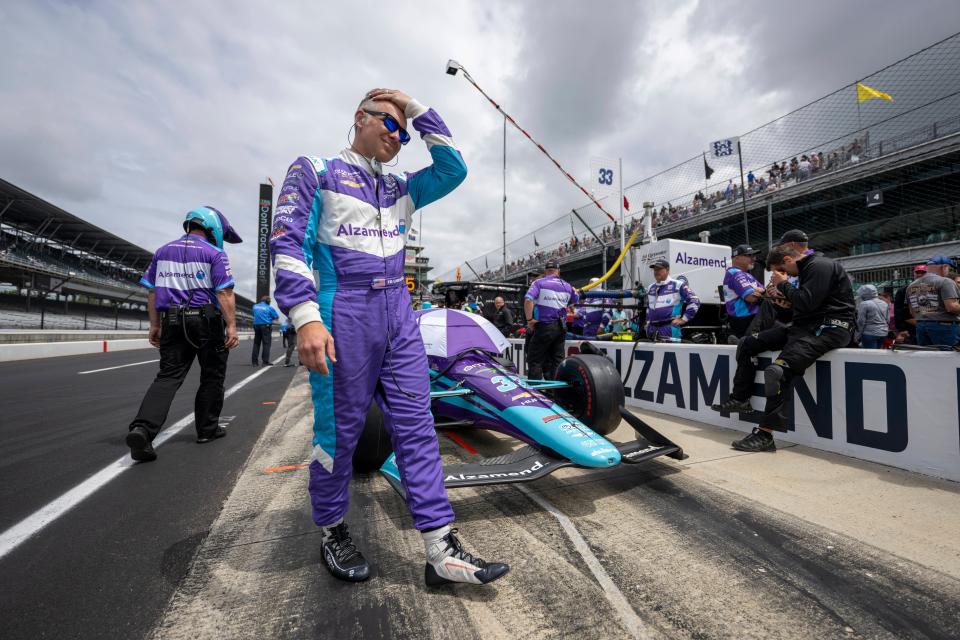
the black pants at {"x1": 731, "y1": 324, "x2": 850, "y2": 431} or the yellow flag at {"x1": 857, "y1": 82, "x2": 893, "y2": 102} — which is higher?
the yellow flag at {"x1": 857, "y1": 82, "x2": 893, "y2": 102}

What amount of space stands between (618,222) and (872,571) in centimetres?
1088

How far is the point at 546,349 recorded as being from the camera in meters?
5.04

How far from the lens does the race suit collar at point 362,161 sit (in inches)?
69.4

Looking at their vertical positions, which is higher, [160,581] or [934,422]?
[934,422]

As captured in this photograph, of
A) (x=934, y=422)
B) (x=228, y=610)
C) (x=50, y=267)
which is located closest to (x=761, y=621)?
(x=228, y=610)

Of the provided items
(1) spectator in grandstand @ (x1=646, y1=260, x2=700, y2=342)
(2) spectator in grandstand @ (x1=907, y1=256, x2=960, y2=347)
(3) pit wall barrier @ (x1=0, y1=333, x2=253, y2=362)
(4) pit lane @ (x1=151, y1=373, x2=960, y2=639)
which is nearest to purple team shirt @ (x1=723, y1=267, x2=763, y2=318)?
(1) spectator in grandstand @ (x1=646, y1=260, x2=700, y2=342)

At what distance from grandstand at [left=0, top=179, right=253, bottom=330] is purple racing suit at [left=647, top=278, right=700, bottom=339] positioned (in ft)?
57.9

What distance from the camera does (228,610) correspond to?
139 cm

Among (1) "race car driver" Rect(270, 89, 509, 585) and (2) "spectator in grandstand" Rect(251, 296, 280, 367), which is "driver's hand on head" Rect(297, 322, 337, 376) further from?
(2) "spectator in grandstand" Rect(251, 296, 280, 367)

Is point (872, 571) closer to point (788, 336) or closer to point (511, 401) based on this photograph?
point (511, 401)

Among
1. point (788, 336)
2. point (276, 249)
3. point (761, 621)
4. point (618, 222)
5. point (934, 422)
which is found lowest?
point (761, 621)

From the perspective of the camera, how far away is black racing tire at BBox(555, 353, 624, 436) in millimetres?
3086

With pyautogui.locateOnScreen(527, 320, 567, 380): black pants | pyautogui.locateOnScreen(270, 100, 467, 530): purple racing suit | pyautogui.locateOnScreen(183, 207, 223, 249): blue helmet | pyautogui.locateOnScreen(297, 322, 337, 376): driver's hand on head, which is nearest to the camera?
pyautogui.locateOnScreen(297, 322, 337, 376): driver's hand on head

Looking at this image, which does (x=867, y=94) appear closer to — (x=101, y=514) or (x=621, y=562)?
(x=621, y=562)
